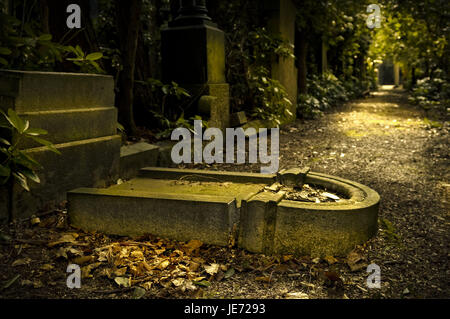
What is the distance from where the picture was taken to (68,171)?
321 centimetres

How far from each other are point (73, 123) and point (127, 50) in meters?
1.92

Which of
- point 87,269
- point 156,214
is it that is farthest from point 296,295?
point 87,269

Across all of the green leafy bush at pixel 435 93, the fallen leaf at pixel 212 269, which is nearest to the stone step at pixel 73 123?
the fallen leaf at pixel 212 269

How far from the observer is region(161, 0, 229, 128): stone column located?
5.47 meters

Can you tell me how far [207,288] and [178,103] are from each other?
11.9 ft

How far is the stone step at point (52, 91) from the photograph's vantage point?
281 centimetres

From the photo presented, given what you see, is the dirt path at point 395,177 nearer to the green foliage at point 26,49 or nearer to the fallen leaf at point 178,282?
the fallen leaf at point 178,282

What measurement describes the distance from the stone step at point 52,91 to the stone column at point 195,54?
2061mm

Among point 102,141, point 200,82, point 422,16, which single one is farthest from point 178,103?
point 422,16

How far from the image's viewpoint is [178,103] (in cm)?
563

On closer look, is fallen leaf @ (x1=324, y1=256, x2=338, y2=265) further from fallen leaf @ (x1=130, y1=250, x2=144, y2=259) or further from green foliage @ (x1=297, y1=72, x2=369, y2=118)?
green foliage @ (x1=297, y1=72, x2=369, y2=118)

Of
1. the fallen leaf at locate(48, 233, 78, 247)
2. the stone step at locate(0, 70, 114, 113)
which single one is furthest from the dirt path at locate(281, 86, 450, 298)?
the stone step at locate(0, 70, 114, 113)
